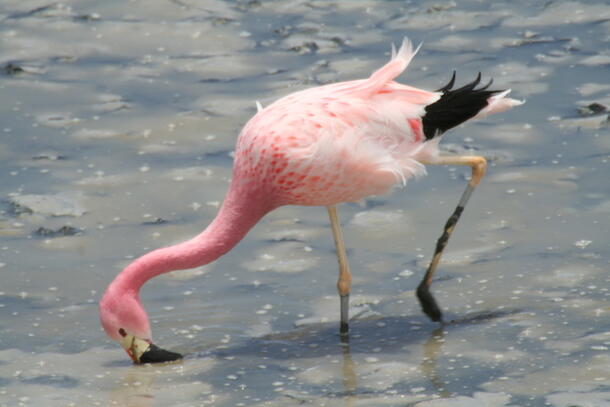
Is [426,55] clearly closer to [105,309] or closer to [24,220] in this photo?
[24,220]

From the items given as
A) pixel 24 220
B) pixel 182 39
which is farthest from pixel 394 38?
pixel 24 220

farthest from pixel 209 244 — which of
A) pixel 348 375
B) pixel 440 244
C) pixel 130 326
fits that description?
pixel 440 244

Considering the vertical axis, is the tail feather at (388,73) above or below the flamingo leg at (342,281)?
above

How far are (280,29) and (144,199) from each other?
3.10 metres

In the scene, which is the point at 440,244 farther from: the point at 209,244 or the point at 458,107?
the point at 209,244

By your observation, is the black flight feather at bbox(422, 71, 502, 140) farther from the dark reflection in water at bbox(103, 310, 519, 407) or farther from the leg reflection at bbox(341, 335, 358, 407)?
the leg reflection at bbox(341, 335, 358, 407)

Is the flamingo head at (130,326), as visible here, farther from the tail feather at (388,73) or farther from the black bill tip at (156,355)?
the tail feather at (388,73)

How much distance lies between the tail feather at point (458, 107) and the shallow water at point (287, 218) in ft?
2.80

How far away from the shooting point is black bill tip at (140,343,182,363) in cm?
632

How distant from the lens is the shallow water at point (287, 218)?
6.15 m

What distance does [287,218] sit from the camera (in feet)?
26.7

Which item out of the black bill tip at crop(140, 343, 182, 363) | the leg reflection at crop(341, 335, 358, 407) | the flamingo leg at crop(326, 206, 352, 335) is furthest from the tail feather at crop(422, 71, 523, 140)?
the black bill tip at crop(140, 343, 182, 363)

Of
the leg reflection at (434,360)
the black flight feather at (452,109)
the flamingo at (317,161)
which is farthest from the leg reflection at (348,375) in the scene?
the black flight feather at (452,109)

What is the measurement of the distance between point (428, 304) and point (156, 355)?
4.81 feet
